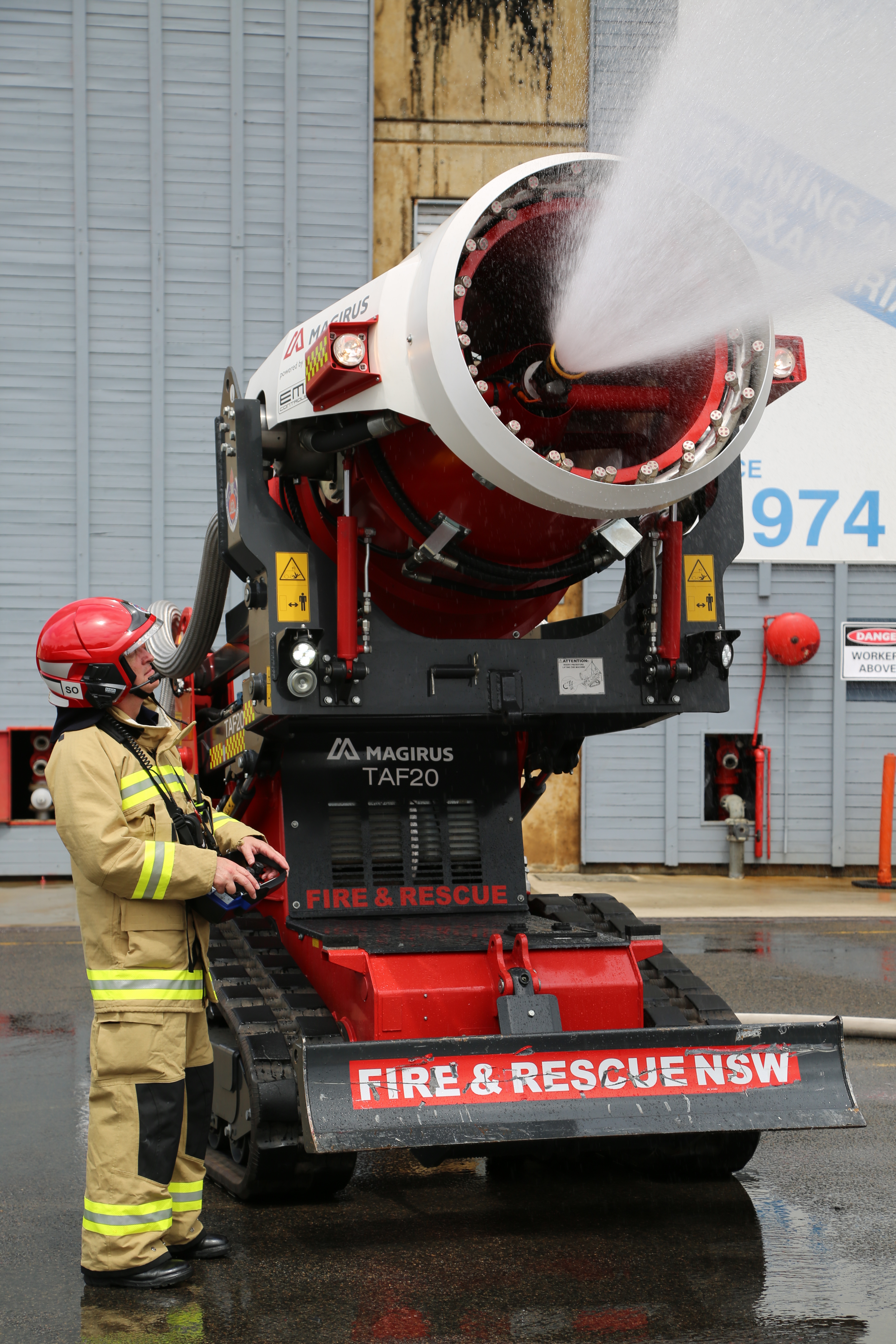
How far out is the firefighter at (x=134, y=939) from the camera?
398 cm

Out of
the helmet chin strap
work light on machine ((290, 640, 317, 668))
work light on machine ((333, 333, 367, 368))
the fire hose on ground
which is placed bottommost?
the fire hose on ground

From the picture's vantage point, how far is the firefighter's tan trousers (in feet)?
13.0

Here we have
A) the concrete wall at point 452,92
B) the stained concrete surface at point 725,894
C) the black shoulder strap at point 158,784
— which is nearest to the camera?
the black shoulder strap at point 158,784

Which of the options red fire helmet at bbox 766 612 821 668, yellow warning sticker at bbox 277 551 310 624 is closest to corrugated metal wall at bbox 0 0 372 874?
red fire helmet at bbox 766 612 821 668

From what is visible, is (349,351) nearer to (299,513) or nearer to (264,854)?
(299,513)

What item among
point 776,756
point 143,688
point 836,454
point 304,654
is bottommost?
point 776,756

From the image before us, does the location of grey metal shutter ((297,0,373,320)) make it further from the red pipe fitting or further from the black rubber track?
the black rubber track

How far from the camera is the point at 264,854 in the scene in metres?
4.31

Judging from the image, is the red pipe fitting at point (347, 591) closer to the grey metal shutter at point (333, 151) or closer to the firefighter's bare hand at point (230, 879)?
the firefighter's bare hand at point (230, 879)

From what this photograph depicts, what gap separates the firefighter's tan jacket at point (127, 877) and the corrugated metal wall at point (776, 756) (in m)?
10.0

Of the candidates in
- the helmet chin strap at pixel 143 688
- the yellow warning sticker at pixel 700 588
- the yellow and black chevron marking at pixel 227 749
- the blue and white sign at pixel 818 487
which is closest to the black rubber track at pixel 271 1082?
the yellow and black chevron marking at pixel 227 749

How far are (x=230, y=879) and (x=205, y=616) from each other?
102 inches

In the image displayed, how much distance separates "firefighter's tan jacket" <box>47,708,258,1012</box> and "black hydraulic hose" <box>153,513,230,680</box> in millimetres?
1699

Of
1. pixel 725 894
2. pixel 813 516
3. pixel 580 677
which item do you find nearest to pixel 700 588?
pixel 580 677
